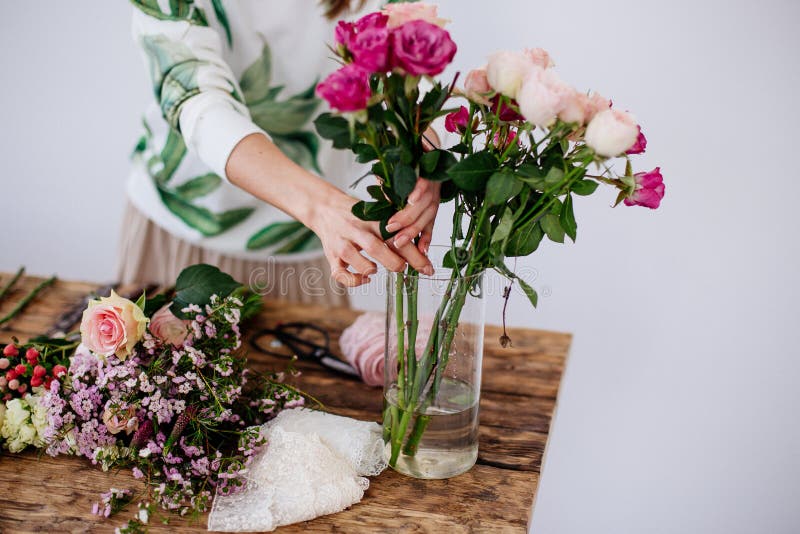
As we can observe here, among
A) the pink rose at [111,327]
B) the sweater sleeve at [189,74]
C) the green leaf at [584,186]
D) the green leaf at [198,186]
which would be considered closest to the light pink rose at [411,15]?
the green leaf at [584,186]

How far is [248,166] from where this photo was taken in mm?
1030

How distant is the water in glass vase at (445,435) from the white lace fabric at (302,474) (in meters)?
0.05

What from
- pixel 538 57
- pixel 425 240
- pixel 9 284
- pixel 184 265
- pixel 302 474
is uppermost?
pixel 538 57

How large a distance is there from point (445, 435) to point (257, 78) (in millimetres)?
831

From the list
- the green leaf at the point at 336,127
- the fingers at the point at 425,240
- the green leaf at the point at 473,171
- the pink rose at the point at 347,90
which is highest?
the pink rose at the point at 347,90

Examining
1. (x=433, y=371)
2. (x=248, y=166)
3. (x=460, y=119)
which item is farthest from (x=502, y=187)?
(x=248, y=166)

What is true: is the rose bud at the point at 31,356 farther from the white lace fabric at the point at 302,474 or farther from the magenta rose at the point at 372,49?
the magenta rose at the point at 372,49

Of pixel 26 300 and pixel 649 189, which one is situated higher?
pixel 649 189

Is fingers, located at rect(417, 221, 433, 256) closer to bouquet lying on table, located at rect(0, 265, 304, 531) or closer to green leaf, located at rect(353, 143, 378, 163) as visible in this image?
green leaf, located at rect(353, 143, 378, 163)

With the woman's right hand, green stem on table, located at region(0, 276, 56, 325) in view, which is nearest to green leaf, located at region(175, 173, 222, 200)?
green stem on table, located at region(0, 276, 56, 325)

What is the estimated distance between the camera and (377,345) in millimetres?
1188

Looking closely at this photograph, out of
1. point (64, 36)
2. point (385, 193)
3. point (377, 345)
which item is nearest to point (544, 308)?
point (377, 345)

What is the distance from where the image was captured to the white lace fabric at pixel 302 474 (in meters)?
0.87

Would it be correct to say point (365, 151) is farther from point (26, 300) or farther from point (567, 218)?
point (26, 300)
